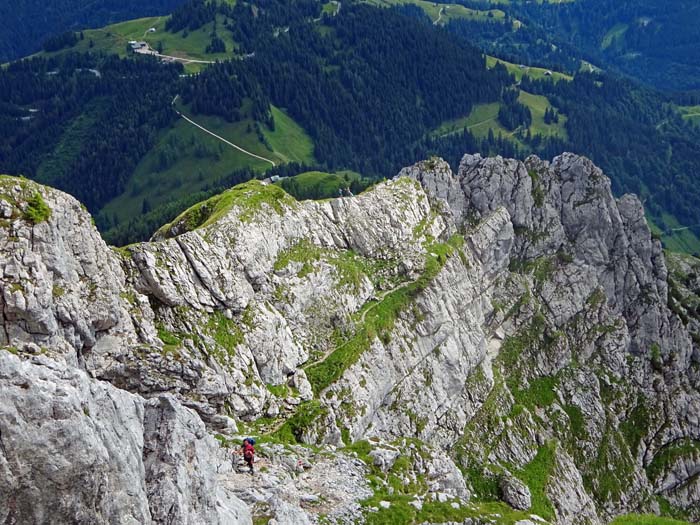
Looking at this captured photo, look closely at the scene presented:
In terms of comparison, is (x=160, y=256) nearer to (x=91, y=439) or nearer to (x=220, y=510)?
(x=220, y=510)

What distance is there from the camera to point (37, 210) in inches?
2140

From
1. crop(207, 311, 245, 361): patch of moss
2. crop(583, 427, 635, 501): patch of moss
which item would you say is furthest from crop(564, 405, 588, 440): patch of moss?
crop(207, 311, 245, 361): patch of moss

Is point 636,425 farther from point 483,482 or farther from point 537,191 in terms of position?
point 537,191

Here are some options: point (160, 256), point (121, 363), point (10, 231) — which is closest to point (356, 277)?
point (160, 256)

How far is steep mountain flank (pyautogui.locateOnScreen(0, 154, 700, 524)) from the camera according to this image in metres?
33.7

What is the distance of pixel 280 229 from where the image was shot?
8456cm

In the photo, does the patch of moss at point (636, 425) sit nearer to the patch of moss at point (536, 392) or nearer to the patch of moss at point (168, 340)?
the patch of moss at point (536, 392)

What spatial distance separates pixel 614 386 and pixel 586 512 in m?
29.6

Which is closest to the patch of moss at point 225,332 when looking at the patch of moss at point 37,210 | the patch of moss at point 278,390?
the patch of moss at point 278,390

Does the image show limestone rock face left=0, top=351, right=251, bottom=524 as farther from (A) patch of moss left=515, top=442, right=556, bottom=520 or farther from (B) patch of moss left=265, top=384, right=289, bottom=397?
(A) patch of moss left=515, top=442, right=556, bottom=520

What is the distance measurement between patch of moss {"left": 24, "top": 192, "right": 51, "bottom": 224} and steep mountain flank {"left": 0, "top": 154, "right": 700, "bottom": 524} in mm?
155

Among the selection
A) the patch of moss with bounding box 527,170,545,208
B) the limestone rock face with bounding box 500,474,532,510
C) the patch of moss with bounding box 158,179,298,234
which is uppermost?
the patch of moss with bounding box 158,179,298,234

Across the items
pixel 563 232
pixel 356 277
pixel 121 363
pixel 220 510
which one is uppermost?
pixel 220 510

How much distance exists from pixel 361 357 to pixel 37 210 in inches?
1579
